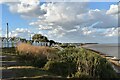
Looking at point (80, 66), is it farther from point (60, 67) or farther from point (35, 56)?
point (35, 56)

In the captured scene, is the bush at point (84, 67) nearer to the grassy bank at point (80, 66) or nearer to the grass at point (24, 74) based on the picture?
the grassy bank at point (80, 66)

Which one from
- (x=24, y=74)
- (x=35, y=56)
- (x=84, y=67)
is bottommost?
(x=24, y=74)

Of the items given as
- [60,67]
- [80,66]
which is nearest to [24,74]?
[60,67]

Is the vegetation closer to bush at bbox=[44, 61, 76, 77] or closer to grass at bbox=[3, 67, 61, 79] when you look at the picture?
bush at bbox=[44, 61, 76, 77]

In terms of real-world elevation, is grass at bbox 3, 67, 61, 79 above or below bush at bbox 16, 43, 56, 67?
below

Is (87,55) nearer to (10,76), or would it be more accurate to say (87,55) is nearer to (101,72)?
(101,72)

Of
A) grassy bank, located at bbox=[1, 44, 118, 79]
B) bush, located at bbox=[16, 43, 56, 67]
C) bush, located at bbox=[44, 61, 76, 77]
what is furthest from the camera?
bush, located at bbox=[16, 43, 56, 67]

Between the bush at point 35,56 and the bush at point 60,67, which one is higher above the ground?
the bush at point 35,56

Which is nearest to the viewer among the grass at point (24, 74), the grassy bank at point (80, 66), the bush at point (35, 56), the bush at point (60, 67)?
the grass at point (24, 74)

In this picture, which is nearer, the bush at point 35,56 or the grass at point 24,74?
the grass at point 24,74

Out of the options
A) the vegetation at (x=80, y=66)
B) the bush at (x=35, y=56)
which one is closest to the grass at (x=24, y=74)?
the vegetation at (x=80, y=66)

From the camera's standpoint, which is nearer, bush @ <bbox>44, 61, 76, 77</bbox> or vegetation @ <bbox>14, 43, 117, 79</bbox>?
vegetation @ <bbox>14, 43, 117, 79</bbox>

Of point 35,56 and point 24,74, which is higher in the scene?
point 35,56

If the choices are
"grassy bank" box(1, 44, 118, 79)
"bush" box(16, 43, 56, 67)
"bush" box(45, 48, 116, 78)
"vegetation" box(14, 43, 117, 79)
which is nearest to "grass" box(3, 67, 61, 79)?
"grassy bank" box(1, 44, 118, 79)
